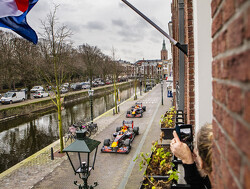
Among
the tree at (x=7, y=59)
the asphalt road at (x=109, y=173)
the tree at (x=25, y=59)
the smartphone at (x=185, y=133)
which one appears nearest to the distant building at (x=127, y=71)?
the tree at (x=25, y=59)

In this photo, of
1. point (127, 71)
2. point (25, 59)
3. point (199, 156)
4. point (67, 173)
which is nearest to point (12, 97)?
point (25, 59)

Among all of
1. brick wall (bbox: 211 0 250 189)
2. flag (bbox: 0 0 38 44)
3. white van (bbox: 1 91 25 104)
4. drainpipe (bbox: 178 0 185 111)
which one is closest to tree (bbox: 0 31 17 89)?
white van (bbox: 1 91 25 104)

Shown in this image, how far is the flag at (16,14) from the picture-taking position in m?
5.02

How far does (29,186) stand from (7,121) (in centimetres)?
1644

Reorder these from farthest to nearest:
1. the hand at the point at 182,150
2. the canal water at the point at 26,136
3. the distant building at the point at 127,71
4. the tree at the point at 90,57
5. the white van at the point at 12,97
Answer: the distant building at the point at 127,71 → the tree at the point at 90,57 → the white van at the point at 12,97 → the canal water at the point at 26,136 → the hand at the point at 182,150

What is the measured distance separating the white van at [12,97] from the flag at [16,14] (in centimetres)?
2770

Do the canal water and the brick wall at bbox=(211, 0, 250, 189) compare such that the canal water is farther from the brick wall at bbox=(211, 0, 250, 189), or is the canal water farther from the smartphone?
the brick wall at bbox=(211, 0, 250, 189)

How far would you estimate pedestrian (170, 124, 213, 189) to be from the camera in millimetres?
1537

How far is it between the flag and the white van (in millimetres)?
27705

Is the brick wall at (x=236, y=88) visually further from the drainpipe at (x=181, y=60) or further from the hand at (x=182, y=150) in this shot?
the drainpipe at (x=181, y=60)

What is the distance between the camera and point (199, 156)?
163cm

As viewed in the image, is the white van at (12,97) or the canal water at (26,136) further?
the white van at (12,97)

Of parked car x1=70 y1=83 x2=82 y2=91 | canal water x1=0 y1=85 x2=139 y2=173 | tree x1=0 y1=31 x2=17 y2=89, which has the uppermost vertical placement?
tree x1=0 y1=31 x2=17 y2=89

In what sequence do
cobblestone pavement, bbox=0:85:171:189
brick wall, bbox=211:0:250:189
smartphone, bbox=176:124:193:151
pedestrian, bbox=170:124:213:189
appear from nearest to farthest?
brick wall, bbox=211:0:250:189, pedestrian, bbox=170:124:213:189, smartphone, bbox=176:124:193:151, cobblestone pavement, bbox=0:85:171:189
